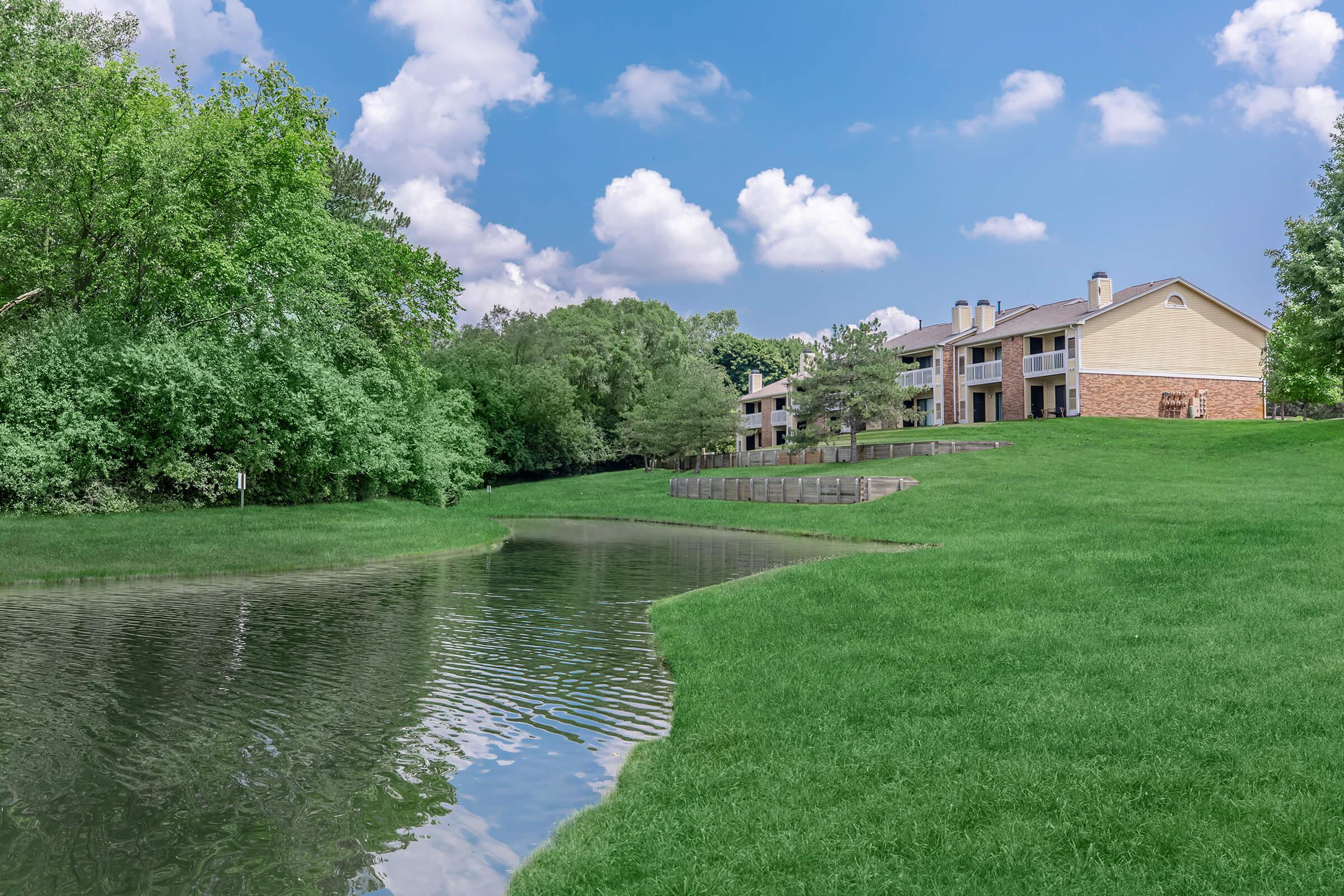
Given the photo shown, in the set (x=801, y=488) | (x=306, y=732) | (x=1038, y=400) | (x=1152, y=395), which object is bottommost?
(x=306, y=732)

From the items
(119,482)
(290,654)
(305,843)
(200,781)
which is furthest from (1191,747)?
(119,482)

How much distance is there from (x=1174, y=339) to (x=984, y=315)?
12.3 meters

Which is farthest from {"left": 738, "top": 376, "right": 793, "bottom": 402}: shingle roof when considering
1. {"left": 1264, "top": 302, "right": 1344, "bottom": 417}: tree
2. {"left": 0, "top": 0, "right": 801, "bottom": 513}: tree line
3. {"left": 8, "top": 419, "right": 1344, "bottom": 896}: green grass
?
{"left": 8, "top": 419, "right": 1344, "bottom": 896}: green grass

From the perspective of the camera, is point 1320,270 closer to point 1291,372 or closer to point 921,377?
point 1291,372

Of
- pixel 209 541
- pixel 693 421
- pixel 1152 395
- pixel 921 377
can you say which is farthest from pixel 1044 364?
pixel 209 541

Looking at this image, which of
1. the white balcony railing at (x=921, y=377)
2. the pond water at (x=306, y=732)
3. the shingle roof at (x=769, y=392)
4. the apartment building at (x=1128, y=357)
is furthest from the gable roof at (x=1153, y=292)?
the pond water at (x=306, y=732)

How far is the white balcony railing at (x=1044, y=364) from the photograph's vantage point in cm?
5522

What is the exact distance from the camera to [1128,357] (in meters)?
54.9

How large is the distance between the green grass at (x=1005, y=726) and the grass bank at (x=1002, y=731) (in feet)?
0.08

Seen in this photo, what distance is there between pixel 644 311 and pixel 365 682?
292 feet

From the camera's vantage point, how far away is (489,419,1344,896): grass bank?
5.35m

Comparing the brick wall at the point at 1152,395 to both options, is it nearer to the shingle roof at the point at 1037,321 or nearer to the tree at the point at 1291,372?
the tree at the point at 1291,372

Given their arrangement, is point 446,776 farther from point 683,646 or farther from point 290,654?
point 290,654

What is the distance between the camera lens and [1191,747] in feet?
22.5
